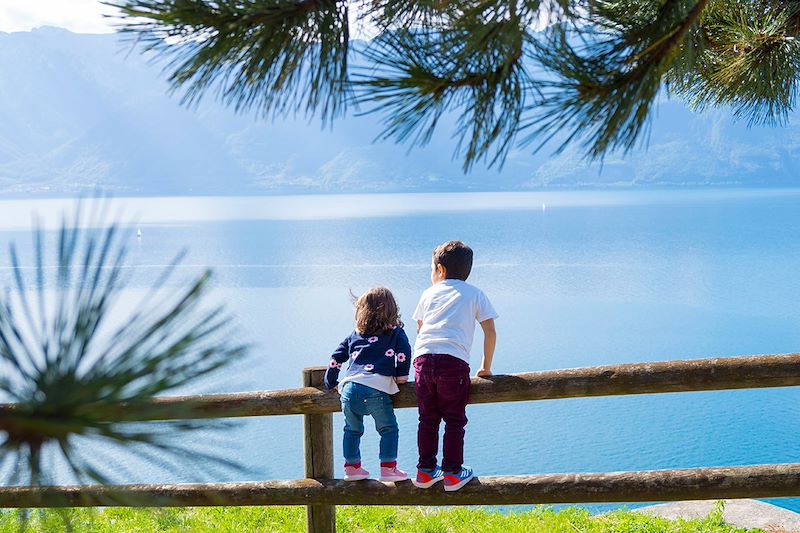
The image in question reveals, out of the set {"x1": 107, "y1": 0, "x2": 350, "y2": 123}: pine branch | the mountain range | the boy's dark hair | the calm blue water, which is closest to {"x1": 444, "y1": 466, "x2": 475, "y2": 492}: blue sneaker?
the boy's dark hair

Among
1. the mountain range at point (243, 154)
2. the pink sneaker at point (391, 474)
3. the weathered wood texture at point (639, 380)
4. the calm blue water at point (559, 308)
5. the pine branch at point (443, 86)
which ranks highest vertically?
the mountain range at point (243, 154)

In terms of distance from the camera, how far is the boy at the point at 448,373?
312 cm

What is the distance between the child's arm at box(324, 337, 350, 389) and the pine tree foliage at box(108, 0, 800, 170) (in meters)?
1.31

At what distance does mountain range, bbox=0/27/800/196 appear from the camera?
99.2m

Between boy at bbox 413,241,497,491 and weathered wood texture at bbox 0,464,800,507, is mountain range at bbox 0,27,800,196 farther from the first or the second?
weathered wood texture at bbox 0,464,800,507

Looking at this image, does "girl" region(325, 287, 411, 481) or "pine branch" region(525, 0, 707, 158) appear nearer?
"pine branch" region(525, 0, 707, 158)

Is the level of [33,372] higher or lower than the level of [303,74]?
lower

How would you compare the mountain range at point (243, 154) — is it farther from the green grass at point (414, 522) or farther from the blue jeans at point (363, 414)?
the blue jeans at point (363, 414)

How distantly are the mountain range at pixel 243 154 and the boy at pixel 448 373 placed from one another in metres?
94.5

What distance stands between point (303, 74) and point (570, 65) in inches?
24.9

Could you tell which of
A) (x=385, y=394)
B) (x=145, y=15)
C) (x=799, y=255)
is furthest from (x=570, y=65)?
(x=799, y=255)

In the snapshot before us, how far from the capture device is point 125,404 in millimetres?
1003

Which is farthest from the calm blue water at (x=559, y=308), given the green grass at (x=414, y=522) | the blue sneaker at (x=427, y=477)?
the blue sneaker at (x=427, y=477)

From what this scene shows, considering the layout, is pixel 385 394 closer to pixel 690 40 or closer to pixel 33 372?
pixel 690 40
